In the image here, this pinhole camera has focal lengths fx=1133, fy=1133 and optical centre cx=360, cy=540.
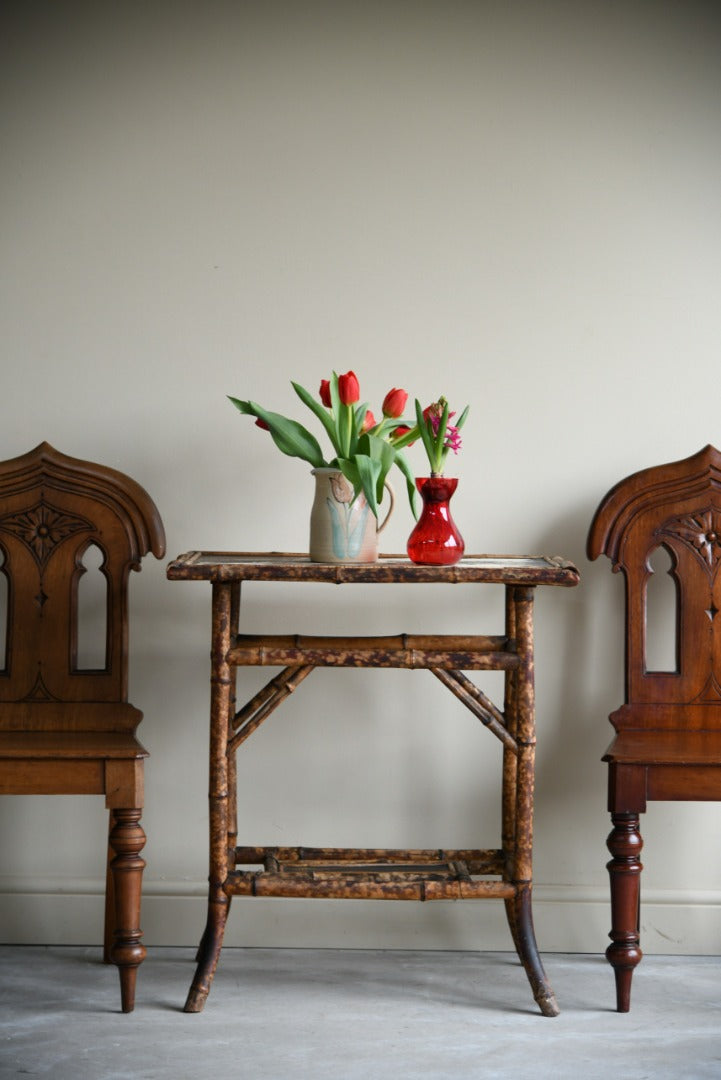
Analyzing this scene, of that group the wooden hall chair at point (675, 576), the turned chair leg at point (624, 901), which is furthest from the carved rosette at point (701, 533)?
the turned chair leg at point (624, 901)

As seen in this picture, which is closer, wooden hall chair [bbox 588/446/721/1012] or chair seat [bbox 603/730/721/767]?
chair seat [bbox 603/730/721/767]

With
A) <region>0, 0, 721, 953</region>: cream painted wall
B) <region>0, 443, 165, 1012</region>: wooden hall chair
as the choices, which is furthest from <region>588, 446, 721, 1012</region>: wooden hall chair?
<region>0, 443, 165, 1012</region>: wooden hall chair

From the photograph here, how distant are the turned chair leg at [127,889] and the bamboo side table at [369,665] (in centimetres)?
13

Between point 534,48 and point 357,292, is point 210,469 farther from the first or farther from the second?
point 534,48

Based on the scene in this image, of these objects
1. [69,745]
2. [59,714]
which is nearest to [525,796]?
[69,745]

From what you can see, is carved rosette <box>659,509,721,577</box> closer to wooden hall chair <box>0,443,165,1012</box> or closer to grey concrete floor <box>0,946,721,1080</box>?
grey concrete floor <box>0,946,721,1080</box>

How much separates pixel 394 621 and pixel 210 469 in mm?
565

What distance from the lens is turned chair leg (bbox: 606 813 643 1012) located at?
7.33ft

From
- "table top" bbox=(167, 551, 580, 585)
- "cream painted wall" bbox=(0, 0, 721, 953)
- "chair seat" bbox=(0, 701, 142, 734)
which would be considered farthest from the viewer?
"cream painted wall" bbox=(0, 0, 721, 953)

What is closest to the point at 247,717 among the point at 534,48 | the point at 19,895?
the point at 19,895

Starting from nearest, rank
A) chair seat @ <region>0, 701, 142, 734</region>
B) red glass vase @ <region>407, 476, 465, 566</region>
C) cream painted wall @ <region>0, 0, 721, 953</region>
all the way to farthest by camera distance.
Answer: red glass vase @ <region>407, 476, 465, 566</region>, chair seat @ <region>0, 701, 142, 734</region>, cream painted wall @ <region>0, 0, 721, 953</region>

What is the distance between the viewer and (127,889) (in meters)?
2.20

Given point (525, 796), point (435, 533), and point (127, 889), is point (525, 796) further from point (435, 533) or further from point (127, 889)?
point (127, 889)

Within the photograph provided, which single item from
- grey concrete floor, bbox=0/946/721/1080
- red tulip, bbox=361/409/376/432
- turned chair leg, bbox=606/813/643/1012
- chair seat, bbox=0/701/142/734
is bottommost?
grey concrete floor, bbox=0/946/721/1080
